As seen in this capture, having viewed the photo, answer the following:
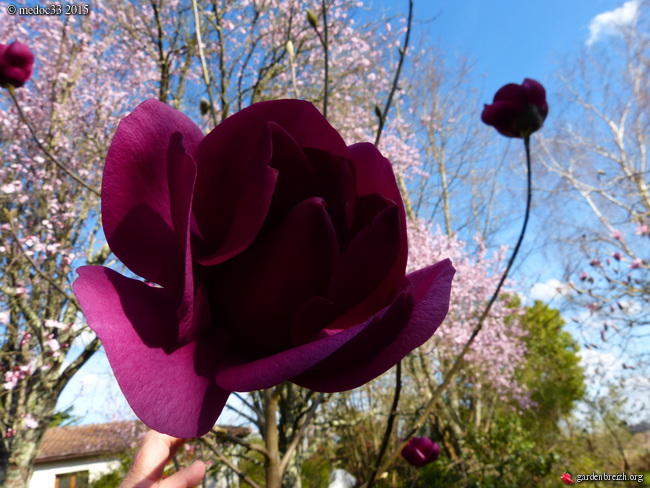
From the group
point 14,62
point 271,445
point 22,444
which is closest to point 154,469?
point 271,445

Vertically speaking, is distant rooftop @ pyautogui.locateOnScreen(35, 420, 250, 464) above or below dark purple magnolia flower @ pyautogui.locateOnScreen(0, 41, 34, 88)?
below

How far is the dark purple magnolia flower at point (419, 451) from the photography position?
157 centimetres

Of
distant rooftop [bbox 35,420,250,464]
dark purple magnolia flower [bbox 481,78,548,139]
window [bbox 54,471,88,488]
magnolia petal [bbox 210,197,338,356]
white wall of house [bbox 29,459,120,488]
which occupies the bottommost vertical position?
window [bbox 54,471,88,488]

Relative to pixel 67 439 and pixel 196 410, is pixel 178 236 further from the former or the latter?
pixel 67 439

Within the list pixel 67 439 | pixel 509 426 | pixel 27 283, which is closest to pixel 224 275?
pixel 27 283

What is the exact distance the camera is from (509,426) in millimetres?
5969

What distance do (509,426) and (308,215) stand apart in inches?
267

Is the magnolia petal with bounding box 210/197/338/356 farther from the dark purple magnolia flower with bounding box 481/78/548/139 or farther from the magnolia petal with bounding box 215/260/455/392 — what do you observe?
the dark purple magnolia flower with bounding box 481/78/548/139

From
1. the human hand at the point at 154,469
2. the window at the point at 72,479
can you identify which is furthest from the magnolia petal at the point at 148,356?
A: the window at the point at 72,479

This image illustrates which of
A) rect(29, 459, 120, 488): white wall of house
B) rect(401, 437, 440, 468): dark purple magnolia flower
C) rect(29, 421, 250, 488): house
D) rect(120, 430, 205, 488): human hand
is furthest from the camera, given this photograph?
rect(29, 459, 120, 488): white wall of house

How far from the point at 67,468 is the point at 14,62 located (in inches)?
714

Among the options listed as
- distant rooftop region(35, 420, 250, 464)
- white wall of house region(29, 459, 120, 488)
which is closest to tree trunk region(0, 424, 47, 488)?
distant rooftop region(35, 420, 250, 464)

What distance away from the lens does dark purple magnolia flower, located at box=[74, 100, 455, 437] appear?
209 millimetres

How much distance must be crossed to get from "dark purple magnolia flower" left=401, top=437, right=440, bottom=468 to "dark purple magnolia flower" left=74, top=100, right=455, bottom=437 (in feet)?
4.89
